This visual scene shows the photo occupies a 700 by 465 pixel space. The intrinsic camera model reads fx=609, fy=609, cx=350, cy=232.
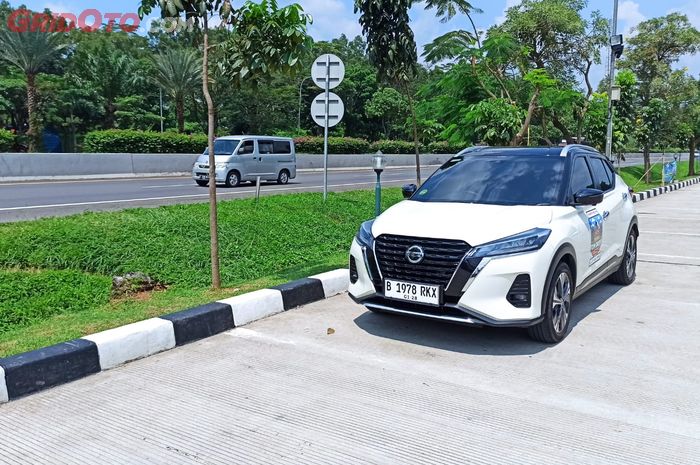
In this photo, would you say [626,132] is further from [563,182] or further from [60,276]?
[60,276]

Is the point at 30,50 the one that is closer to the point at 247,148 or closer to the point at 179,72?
the point at 179,72

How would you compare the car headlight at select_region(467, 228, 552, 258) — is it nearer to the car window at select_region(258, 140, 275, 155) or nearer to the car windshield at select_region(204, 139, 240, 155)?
the car windshield at select_region(204, 139, 240, 155)

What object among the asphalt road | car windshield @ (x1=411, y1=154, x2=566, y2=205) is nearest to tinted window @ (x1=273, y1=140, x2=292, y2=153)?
the asphalt road

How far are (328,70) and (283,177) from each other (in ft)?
35.6

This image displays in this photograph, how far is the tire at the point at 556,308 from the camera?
15.1ft

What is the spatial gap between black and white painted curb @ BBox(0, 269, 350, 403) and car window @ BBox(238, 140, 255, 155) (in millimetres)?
14518

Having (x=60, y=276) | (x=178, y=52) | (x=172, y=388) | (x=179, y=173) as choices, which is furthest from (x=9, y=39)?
(x=172, y=388)

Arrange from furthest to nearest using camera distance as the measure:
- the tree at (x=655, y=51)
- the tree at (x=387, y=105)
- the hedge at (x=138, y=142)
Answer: the tree at (x=387, y=105), the tree at (x=655, y=51), the hedge at (x=138, y=142)

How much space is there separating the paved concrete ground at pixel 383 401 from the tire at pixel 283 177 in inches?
653

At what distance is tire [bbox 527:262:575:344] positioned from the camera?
462 centimetres

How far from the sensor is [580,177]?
576 centimetres

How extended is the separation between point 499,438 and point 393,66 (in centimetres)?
872

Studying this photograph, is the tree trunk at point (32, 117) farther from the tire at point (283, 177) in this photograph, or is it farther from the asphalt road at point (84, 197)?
the tire at point (283, 177)

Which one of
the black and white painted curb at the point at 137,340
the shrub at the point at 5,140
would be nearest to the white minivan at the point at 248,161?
the shrub at the point at 5,140
